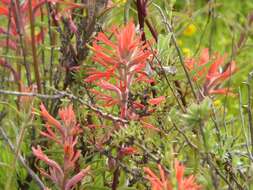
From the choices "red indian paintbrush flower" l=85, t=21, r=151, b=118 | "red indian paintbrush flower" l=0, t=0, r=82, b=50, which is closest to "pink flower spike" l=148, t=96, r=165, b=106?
"red indian paintbrush flower" l=85, t=21, r=151, b=118

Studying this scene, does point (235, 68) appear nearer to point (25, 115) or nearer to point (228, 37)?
point (25, 115)

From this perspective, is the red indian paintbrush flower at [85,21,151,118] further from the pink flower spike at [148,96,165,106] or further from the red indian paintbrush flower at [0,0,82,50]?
the red indian paintbrush flower at [0,0,82,50]

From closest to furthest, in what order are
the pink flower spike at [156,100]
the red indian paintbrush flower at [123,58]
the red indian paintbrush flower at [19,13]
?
the red indian paintbrush flower at [123,58] → the pink flower spike at [156,100] → the red indian paintbrush flower at [19,13]

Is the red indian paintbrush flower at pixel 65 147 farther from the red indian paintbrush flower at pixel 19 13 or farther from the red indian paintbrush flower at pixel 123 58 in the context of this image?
A: the red indian paintbrush flower at pixel 19 13

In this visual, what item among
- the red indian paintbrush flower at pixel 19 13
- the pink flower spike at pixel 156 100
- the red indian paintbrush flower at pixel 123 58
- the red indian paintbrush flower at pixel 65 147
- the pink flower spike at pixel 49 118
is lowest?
the red indian paintbrush flower at pixel 65 147

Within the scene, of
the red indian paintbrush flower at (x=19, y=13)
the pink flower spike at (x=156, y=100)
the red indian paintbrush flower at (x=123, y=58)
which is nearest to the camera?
the red indian paintbrush flower at (x=123, y=58)

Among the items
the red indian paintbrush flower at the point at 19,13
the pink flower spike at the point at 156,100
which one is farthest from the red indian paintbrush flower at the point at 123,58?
the red indian paintbrush flower at the point at 19,13

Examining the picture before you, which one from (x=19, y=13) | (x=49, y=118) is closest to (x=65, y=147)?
(x=49, y=118)

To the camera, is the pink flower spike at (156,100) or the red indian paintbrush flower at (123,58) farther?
the pink flower spike at (156,100)

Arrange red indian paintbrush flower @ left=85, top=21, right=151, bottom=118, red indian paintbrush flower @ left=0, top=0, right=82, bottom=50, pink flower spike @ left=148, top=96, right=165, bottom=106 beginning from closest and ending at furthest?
red indian paintbrush flower @ left=85, top=21, right=151, bottom=118 → pink flower spike @ left=148, top=96, right=165, bottom=106 → red indian paintbrush flower @ left=0, top=0, right=82, bottom=50

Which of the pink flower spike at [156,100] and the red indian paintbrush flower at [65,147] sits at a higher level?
the pink flower spike at [156,100]

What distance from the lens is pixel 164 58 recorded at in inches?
58.6

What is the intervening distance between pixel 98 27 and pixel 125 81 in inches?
16.2

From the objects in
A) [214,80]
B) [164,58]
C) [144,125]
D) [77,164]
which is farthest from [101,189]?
[214,80]
